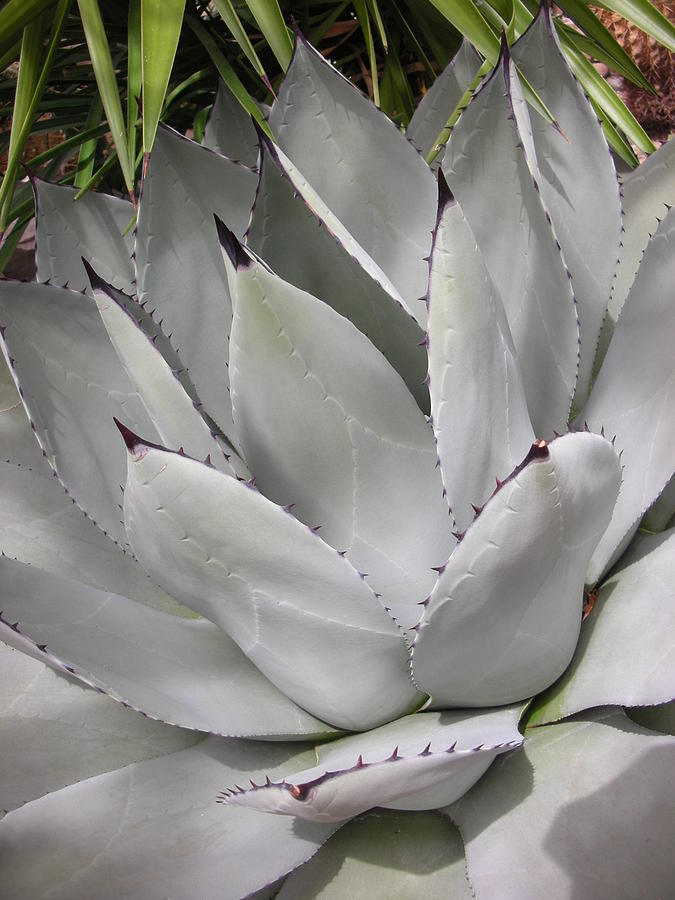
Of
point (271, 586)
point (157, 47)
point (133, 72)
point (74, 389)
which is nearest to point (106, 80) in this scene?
point (157, 47)

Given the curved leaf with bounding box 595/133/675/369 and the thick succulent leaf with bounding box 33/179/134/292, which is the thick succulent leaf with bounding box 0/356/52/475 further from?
the curved leaf with bounding box 595/133/675/369

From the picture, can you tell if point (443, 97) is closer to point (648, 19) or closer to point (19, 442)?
point (648, 19)

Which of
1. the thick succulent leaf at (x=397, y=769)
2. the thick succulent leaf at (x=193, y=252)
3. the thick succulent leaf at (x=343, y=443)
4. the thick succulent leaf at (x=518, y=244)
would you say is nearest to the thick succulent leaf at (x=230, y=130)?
the thick succulent leaf at (x=193, y=252)

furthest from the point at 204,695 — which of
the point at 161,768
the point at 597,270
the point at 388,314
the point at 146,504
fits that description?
the point at 597,270

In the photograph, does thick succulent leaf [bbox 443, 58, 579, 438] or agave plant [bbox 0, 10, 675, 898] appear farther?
thick succulent leaf [bbox 443, 58, 579, 438]

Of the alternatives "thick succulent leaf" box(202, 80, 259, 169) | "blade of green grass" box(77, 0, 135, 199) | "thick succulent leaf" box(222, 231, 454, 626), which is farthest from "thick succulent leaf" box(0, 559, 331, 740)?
"thick succulent leaf" box(202, 80, 259, 169)

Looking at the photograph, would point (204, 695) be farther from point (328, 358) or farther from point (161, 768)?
point (328, 358)

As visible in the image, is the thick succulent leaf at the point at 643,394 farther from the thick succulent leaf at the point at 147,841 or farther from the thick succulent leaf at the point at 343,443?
the thick succulent leaf at the point at 147,841
